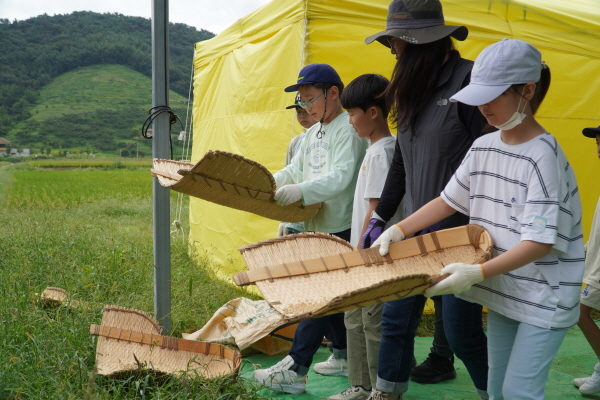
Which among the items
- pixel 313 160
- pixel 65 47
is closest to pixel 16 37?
pixel 65 47

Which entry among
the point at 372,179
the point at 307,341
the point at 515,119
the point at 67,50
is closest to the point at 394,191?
the point at 372,179

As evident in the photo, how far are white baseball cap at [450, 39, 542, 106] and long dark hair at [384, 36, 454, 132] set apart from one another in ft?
1.31

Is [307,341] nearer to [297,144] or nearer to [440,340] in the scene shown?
[440,340]

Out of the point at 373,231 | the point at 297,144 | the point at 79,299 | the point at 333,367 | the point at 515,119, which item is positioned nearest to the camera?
the point at 515,119

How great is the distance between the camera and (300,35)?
359 cm

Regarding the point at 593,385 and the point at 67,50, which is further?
the point at 67,50

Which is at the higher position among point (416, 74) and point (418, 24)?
point (418, 24)

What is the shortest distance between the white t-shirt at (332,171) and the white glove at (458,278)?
960mm

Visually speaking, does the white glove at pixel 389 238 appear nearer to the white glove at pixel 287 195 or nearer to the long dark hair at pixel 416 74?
the long dark hair at pixel 416 74

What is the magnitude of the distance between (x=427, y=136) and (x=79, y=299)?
2.47m

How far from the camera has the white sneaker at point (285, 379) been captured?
7.88 feet

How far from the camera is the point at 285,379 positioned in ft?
7.88

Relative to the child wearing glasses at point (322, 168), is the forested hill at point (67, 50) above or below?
above

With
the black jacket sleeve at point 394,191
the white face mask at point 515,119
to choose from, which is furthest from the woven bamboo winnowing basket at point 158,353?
the white face mask at point 515,119
